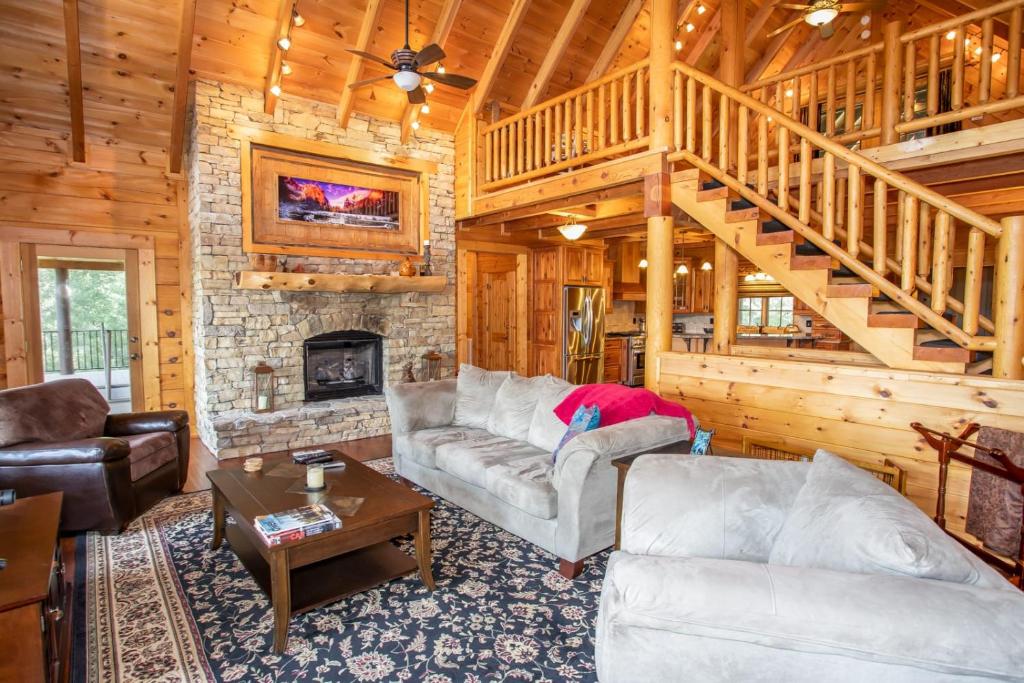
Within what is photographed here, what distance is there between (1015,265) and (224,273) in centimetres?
601

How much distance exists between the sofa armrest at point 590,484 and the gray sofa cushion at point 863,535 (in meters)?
1.05

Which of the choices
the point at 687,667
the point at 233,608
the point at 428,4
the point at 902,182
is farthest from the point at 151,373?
the point at 902,182

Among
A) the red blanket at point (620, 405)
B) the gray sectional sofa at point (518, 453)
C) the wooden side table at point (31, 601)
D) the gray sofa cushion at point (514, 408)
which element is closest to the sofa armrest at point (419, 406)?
the gray sectional sofa at point (518, 453)

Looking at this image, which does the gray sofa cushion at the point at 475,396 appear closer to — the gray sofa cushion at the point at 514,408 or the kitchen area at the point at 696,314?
the gray sofa cushion at the point at 514,408

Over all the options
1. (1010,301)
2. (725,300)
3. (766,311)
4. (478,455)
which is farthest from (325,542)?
(766,311)

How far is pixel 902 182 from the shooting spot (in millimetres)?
A: 3168

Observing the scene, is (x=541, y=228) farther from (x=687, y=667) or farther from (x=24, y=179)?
(x=687, y=667)

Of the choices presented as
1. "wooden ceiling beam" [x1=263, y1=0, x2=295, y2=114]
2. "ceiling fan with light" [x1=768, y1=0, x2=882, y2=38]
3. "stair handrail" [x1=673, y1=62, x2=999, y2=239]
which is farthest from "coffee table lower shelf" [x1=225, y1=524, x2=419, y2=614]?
"ceiling fan with light" [x1=768, y1=0, x2=882, y2=38]

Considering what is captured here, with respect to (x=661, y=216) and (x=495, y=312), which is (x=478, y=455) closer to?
(x=661, y=216)

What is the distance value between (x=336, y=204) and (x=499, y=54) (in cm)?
242

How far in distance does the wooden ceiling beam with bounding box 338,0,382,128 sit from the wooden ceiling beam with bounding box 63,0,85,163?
210 centimetres

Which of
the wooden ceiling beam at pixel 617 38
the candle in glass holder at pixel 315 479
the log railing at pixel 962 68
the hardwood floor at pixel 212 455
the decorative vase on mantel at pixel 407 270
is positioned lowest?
the hardwood floor at pixel 212 455

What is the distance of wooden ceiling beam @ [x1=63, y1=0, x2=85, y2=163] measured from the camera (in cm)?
421

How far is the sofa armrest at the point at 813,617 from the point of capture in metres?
1.17
